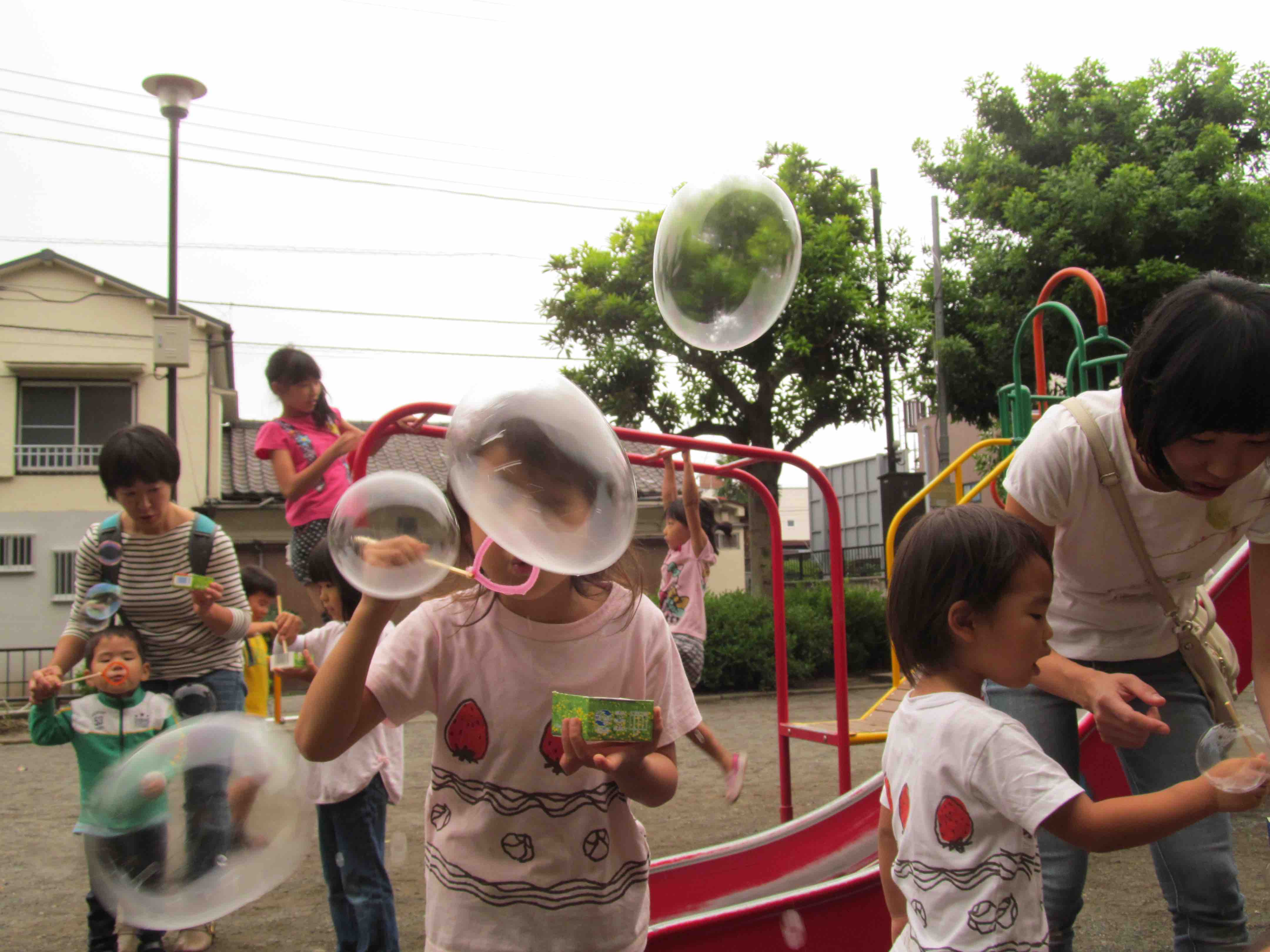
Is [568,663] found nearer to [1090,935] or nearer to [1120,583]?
[1120,583]

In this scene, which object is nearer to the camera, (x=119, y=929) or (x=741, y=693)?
(x=119, y=929)

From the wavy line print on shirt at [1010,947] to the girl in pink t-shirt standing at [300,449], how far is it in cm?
306

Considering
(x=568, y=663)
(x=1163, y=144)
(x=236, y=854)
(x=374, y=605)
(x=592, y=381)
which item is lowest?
(x=236, y=854)

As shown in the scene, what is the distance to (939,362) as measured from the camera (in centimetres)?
1412

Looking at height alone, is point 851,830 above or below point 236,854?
below

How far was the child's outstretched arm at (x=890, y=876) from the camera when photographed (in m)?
1.72

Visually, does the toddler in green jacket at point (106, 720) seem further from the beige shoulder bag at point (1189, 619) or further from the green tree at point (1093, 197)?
the green tree at point (1093, 197)

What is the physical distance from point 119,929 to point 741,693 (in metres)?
8.70

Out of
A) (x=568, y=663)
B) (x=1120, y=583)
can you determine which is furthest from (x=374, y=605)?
(x=1120, y=583)

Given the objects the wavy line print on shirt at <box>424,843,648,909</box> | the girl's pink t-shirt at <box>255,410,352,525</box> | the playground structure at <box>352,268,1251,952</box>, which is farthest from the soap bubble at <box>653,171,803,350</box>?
the wavy line print on shirt at <box>424,843,648,909</box>

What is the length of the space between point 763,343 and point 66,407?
13538mm

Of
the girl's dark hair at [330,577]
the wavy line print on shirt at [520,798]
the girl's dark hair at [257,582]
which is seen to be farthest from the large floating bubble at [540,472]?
the girl's dark hair at [257,582]

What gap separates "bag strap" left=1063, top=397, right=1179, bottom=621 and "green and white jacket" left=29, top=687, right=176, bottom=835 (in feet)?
9.25

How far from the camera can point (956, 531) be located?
5.32ft
